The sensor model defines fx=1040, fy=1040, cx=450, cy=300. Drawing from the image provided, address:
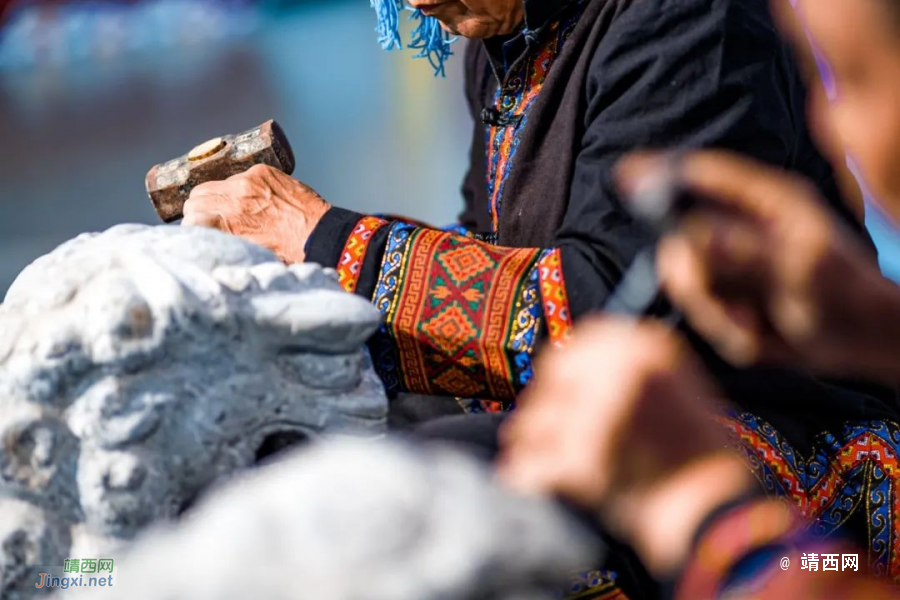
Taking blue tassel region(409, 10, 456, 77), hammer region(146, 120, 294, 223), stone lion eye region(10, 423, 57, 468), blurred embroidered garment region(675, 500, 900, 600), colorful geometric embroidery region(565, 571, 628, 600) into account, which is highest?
blue tassel region(409, 10, 456, 77)

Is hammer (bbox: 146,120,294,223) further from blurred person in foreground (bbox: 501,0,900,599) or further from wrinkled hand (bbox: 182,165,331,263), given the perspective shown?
blurred person in foreground (bbox: 501,0,900,599)

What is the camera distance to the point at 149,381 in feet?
3.06

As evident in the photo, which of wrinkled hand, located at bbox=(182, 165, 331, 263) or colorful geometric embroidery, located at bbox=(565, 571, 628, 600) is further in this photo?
wrinkled hand, located at bbox=(182, 165, 331, 263)

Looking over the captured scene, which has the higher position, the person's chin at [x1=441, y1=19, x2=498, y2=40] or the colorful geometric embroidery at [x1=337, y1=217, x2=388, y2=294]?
the person's chin at [x1=441, y1=19, x2=498, y2=40]

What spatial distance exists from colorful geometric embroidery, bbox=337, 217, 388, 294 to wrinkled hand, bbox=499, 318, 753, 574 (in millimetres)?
565

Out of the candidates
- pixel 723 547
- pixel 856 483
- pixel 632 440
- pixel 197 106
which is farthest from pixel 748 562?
pixel 197 106

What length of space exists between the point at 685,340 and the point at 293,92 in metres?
4.26

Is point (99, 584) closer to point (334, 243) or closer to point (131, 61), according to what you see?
point (334, 243)

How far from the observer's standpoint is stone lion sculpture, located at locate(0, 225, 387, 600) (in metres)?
0.92

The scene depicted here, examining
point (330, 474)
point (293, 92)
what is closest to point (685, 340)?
point (330, 474)

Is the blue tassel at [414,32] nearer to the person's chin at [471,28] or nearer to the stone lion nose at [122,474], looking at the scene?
the person's chin at [471,28]

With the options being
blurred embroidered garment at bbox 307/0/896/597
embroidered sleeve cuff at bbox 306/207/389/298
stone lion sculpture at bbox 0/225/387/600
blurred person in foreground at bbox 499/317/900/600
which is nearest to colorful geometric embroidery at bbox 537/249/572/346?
blurred embroidered garment at bbox 307/0/896/597

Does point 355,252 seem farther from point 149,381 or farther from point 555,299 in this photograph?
point 149,381

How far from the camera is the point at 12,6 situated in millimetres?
7117
